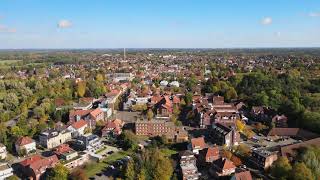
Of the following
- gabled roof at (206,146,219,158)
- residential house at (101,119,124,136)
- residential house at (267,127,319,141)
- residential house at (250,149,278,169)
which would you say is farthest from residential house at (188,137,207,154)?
residential house at (267,127,319,141)

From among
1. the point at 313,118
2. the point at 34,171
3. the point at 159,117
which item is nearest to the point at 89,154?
the point at 34,171

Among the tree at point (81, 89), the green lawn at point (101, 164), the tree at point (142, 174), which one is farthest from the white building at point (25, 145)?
the tree at point (81, 89)

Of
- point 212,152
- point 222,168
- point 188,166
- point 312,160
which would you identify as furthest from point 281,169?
point 188,166

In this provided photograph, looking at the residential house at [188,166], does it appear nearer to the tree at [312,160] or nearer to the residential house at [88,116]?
the tree at [312,160]

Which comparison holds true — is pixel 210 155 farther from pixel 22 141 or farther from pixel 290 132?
pixel 22 141

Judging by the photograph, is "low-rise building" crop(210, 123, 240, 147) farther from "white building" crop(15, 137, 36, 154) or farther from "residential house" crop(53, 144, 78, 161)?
"white building" crop(15, 137, 36, 154)

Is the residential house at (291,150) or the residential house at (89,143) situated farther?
the residential house at (89,143)

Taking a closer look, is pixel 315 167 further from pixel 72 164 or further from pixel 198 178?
pixel 72 164
